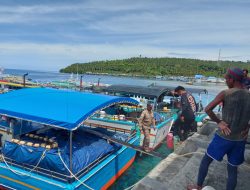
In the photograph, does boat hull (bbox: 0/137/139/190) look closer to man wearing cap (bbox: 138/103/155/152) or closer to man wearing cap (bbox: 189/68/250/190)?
man wearing cap (bbox: 138/103/155/152)

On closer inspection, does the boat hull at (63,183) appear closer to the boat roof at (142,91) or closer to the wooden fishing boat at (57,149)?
the wooden fishing boat at (57,149)

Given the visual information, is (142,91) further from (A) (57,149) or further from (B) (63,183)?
(B) (63,183)

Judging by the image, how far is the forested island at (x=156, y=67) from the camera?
12356cm

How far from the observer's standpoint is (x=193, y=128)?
1047 centimetres

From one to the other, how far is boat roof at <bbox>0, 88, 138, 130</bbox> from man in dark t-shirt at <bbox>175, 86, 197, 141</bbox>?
2.09 metres

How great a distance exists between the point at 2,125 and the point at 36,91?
5.27ft

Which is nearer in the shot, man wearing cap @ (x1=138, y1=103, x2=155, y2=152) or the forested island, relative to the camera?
man wearing cap @ (x1=138, y1=103, x2=155, y2=152)

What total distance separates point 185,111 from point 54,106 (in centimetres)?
483

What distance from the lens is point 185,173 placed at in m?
5.05

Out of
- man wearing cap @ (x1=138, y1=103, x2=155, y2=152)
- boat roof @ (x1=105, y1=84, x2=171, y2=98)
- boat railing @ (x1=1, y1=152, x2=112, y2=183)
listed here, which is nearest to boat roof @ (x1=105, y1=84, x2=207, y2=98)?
boat roof @ (x1=105, y1=84, x2=171, y2=98)

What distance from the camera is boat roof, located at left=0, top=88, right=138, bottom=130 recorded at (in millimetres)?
6121

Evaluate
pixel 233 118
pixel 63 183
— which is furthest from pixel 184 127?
pixel 233 118

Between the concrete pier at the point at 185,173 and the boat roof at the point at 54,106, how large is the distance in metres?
2.20

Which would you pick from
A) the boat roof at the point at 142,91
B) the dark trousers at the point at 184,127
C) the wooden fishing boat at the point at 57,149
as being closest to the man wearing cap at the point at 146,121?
the dark trousers at the point at 184,127
